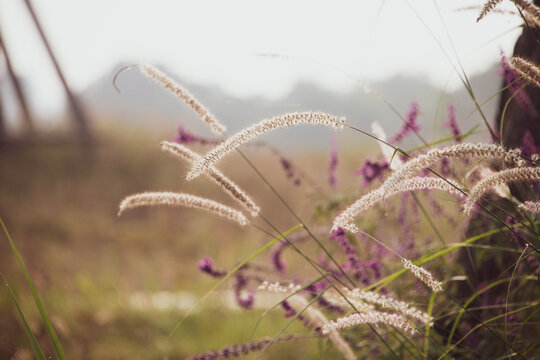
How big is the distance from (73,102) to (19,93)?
493mm

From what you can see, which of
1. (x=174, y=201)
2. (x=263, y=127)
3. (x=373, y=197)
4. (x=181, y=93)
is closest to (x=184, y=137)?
(x=181, y=93)

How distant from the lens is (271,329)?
83.0 inches

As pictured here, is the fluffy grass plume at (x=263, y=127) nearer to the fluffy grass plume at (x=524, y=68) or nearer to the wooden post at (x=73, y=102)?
the fluffy grass plume at (x=524, y=68)

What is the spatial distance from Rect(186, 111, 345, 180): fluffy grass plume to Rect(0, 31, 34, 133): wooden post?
13.5 ft

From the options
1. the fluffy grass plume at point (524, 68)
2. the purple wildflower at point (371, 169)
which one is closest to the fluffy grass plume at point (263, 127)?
the fluffy grass plume at point (524, 68)

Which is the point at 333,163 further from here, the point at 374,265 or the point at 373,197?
the point at 373,197

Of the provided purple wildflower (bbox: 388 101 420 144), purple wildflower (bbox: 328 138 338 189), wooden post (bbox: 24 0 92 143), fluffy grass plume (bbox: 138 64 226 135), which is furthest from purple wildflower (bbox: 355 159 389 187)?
wooden post (bbox: 24 0 92 143)

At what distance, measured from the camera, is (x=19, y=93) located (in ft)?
14.0

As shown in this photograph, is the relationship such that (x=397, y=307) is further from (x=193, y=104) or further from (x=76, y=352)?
(x=76, y=352)

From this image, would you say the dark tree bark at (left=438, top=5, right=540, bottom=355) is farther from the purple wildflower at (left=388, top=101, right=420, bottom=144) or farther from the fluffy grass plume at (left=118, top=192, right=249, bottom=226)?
the fluffy grass plume at (left=118, top=192, right=249, bottom=226)

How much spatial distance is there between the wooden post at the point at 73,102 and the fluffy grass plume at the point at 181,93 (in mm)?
3800

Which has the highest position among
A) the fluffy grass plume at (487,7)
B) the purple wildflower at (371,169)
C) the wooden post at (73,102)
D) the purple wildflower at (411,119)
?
the fluffy grass plume at (487,7)

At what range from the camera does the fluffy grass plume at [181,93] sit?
91cm

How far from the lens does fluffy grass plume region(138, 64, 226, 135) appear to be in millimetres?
905
